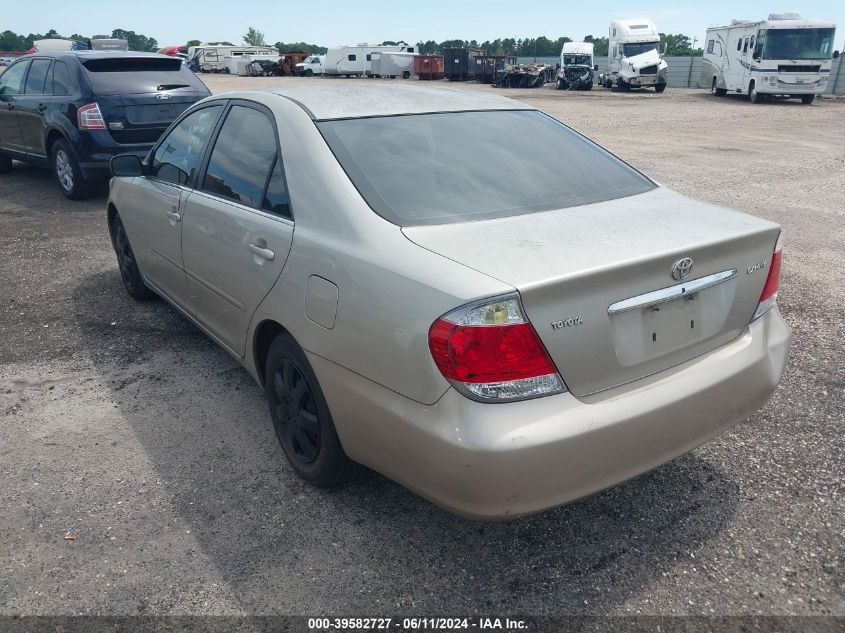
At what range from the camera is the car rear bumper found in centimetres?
213

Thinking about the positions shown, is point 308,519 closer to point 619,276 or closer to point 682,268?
point 619,276

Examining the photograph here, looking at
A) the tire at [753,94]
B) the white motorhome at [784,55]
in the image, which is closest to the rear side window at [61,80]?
the white motorhome at [784,55]

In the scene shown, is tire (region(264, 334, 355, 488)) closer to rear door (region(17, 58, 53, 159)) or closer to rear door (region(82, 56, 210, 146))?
rear door (region(82, 56, 210, 146))

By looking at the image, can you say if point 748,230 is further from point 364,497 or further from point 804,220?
point 804,220

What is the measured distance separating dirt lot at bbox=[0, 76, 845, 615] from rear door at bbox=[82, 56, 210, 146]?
4320mm

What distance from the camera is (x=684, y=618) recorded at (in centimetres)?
234

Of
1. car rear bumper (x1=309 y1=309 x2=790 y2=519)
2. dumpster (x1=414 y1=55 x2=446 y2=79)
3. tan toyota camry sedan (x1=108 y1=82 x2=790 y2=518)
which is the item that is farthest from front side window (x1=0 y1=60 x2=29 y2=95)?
dumpster (x1=414 y1=55 x2=446 y2=79)

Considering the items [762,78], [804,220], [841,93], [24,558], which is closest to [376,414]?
[24,558]

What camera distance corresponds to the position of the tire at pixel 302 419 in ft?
9.17

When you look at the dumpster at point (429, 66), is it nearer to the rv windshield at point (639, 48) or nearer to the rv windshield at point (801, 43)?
the rv windshield at point (639, 48)

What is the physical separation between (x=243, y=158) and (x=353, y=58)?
171 feet

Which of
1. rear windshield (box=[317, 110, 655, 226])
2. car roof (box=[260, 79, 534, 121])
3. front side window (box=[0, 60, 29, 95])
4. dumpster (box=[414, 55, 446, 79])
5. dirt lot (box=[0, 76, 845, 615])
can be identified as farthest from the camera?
dumpster (box=[414, 55, 446, 79])

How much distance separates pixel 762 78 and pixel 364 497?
2807cm

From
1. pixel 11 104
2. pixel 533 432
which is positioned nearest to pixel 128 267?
pixel 533 432
